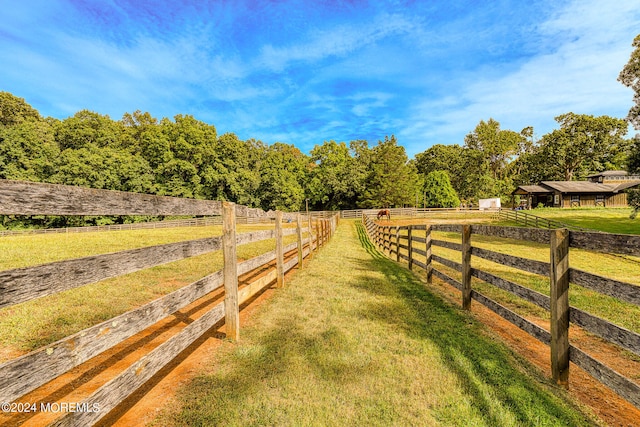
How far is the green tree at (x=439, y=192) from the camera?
66188mm

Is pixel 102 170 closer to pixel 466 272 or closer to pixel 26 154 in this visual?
pixel 26 154

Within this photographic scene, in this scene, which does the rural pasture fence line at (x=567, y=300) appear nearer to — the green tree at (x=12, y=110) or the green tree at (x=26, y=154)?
the green tree at (x=26, y=154)

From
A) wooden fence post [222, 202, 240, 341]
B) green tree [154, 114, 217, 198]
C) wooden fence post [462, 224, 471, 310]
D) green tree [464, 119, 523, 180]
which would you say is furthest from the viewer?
green tree [464, 119, 523, 180]

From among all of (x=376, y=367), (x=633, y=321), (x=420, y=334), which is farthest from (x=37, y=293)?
(x=633, y=321)

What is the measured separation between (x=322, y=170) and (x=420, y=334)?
200ft

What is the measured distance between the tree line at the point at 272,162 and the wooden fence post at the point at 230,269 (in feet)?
137

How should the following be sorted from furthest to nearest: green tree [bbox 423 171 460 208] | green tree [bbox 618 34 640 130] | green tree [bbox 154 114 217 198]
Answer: green tree [bbox 423 171 460 208], green tree [bbox 154 114 217 198], green tree [bbox 618 34 640 130]

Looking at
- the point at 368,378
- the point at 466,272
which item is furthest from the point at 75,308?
the point at 466,272

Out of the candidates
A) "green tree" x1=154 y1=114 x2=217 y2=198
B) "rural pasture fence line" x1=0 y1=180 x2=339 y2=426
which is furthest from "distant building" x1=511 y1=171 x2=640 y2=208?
"rural pasture fence line" x1=0 y1=180 x2=339 y2=426

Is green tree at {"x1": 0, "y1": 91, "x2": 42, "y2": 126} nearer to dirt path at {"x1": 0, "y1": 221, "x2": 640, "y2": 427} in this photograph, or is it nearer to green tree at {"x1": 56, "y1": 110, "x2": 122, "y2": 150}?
green tree at {"x1": 56, "y1": 110, "x2": 122, "y2": 150}

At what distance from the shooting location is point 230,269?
13.1 ft

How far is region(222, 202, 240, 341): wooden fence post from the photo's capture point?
12.8 ft

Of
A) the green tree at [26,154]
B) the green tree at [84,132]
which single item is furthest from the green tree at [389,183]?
the green tree at [26,154]

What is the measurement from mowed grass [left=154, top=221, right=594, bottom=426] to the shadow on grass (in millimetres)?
12
